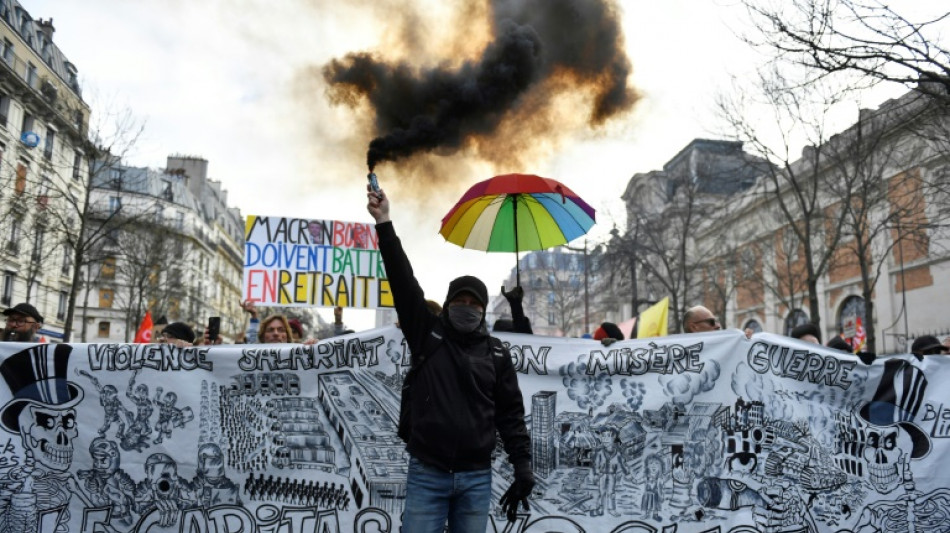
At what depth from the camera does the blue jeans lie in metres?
3.25

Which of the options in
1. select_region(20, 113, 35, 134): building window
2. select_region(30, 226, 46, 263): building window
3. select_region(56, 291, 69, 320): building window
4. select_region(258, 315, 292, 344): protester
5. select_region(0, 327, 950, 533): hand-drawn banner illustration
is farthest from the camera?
select_region(56, 291, 69, 320): building window

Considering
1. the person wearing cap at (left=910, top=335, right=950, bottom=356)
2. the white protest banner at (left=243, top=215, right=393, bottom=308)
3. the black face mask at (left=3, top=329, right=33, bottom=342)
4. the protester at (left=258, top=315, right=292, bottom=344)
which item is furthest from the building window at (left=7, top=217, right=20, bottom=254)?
the person wearing cap at (left=910, top=335, right=950, bottom=356)

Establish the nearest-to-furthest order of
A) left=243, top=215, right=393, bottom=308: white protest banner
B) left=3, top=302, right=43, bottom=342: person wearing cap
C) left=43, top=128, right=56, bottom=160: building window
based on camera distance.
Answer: left=3, top=302, right=43, bottom=342: person wearing cap < left=243, top=215, right=393, bottom=308: white protest banner < left=43, top=128, right=56, bottom=160: building window

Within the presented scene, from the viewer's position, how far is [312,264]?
811 centimetres

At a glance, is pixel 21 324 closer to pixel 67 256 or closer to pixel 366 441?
pixel 366 441

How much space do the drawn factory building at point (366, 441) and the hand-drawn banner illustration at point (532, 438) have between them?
0.01m

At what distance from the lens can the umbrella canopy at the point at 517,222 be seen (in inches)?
235

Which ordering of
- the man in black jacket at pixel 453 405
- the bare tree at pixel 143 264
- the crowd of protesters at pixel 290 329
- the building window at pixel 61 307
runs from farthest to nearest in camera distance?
the building window at pixel 61 307
the bare tree at pixel 143 264
the crowd of protesters at pixel 290 329
the man in black jacket at pixel 453 405

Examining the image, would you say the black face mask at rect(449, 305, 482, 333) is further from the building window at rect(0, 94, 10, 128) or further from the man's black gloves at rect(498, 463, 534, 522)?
the building window at rect(0, 94, 10, 128)

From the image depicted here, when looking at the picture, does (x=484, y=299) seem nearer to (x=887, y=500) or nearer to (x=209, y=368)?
(x=209, y=368)

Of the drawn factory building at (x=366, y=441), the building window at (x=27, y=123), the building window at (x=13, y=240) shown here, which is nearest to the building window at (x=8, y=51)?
the building window at (x=27, y=123)

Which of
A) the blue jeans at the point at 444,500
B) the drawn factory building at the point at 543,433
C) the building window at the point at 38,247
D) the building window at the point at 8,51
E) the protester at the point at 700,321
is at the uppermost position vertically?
the building window at the point at 8,51

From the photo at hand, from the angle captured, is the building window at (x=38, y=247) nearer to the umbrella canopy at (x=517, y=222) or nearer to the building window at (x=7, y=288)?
the building window at (x=7, y=288)

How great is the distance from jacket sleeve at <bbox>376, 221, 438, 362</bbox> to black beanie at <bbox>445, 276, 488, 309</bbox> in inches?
5.8
